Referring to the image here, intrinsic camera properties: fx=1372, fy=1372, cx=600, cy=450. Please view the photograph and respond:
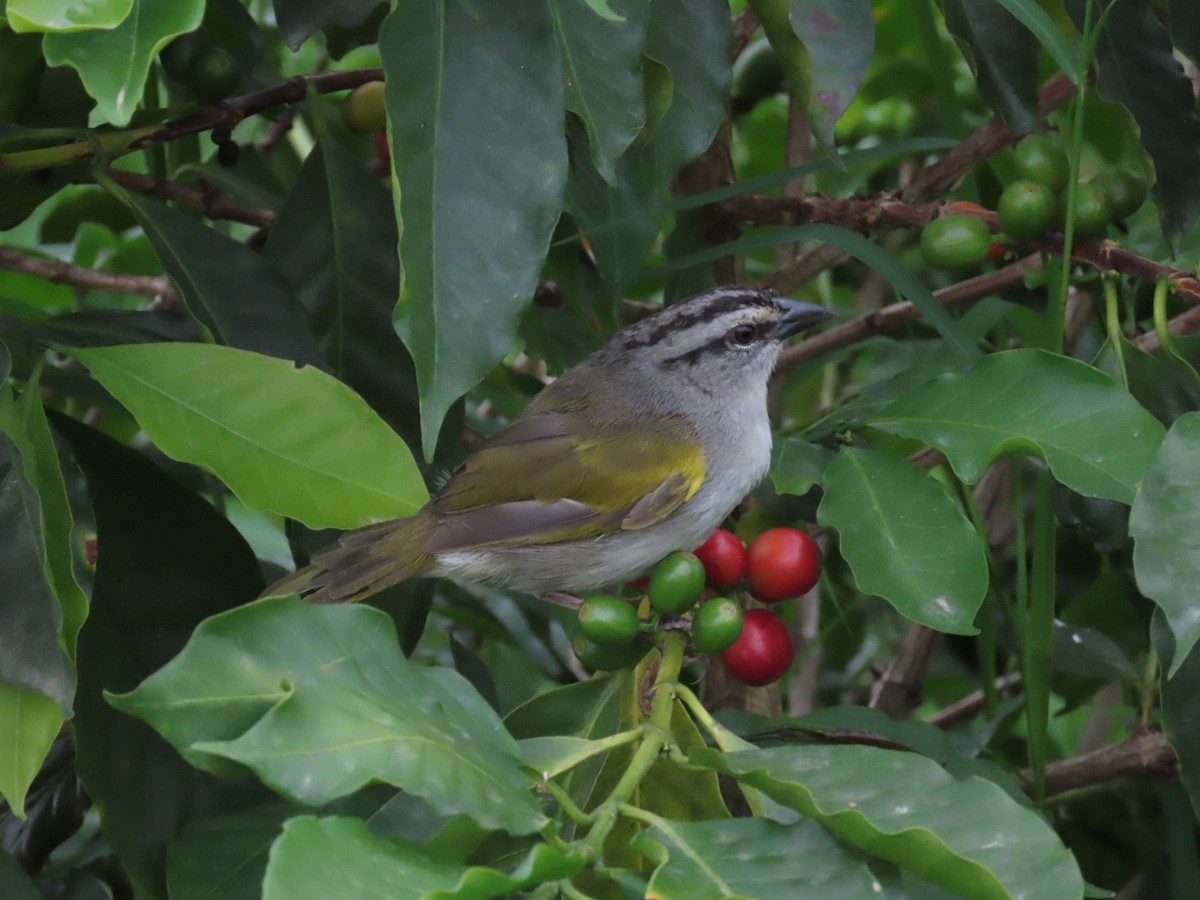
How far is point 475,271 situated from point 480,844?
736 millimetres

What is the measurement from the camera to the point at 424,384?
1.78 meters

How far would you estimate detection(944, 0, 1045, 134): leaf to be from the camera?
2283mm

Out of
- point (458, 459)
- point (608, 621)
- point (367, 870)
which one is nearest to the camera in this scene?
point (367, 870)

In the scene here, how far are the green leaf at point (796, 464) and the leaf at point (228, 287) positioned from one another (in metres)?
0.78

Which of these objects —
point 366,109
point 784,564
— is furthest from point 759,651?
point 366,109

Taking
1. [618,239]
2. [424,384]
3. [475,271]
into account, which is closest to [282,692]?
[424,384]

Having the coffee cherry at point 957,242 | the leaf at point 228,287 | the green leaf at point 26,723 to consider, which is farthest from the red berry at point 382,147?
the green leaf at point 26,723

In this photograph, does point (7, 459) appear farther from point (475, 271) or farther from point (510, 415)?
point (510, 415)

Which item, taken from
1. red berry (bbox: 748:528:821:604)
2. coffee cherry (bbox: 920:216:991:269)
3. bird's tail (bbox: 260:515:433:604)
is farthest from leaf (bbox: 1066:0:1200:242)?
bird's tail (bbox: 260:515:433:604)

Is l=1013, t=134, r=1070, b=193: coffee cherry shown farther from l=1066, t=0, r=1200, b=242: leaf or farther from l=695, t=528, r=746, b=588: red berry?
l=695, t=528, r=746, b=588: red berry

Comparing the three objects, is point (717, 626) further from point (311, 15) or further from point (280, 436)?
point (311, 15)

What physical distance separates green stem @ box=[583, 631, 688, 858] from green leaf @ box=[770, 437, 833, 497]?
0.30 metres

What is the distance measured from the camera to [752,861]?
1.49 metres

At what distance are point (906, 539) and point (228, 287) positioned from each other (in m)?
1.19
